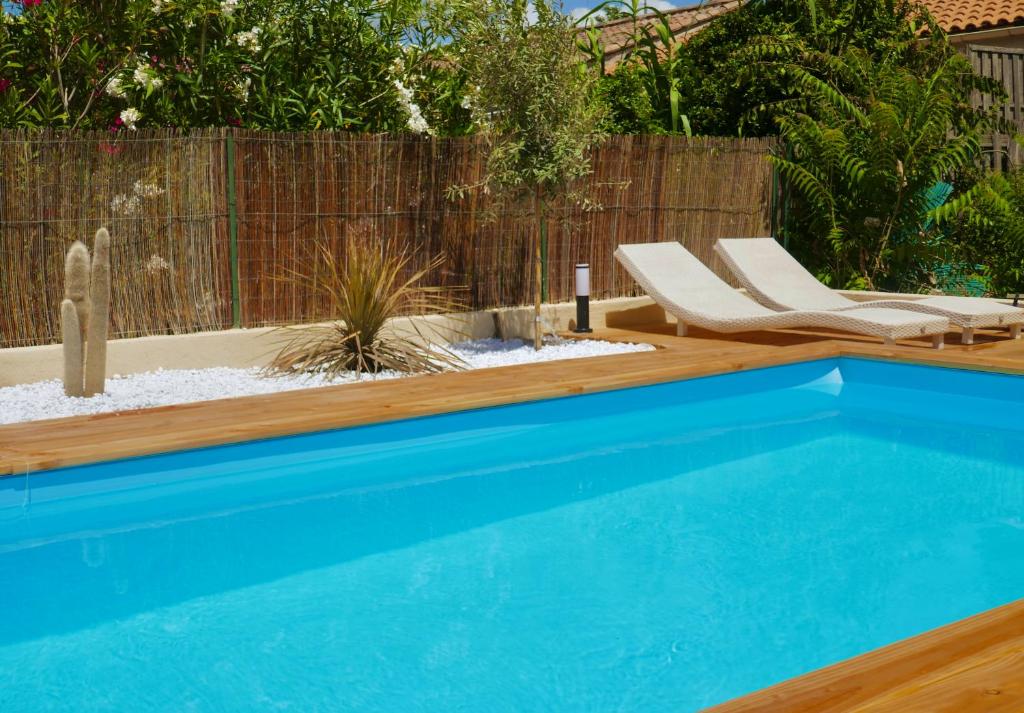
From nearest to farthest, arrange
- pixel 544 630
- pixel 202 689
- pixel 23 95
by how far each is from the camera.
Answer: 1. pixel 202 689
2. pixel 544 630
3. pixel 23 95

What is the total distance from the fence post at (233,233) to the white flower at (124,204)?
26.6 inches

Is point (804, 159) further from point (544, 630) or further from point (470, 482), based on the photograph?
point (544, 630)

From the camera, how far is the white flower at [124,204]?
25.5 ft

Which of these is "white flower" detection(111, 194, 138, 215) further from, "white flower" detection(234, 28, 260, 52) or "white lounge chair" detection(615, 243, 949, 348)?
"white lounge chair" detection(615, 243, 949, 348)

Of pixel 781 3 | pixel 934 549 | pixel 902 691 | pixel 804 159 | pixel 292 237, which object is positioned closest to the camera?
pixel 902 691

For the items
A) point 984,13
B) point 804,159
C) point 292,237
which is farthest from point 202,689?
point 984,13

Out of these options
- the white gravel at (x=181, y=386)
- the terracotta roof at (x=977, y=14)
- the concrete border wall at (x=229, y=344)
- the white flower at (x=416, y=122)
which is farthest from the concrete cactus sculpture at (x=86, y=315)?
the terracotta roof at (x=977, y=14)

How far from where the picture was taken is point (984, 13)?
17094 millimetres

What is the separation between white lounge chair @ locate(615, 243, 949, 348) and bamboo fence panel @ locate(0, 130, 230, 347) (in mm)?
3784

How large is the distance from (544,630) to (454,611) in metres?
0.40

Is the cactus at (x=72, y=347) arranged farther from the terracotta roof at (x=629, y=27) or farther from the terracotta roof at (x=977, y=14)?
the terracotta roof at (x=629, y=27)

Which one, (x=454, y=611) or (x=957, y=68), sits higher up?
(x=957, y=68)

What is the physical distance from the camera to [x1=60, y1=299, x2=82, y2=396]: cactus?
681 cm

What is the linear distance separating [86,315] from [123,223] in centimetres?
106
